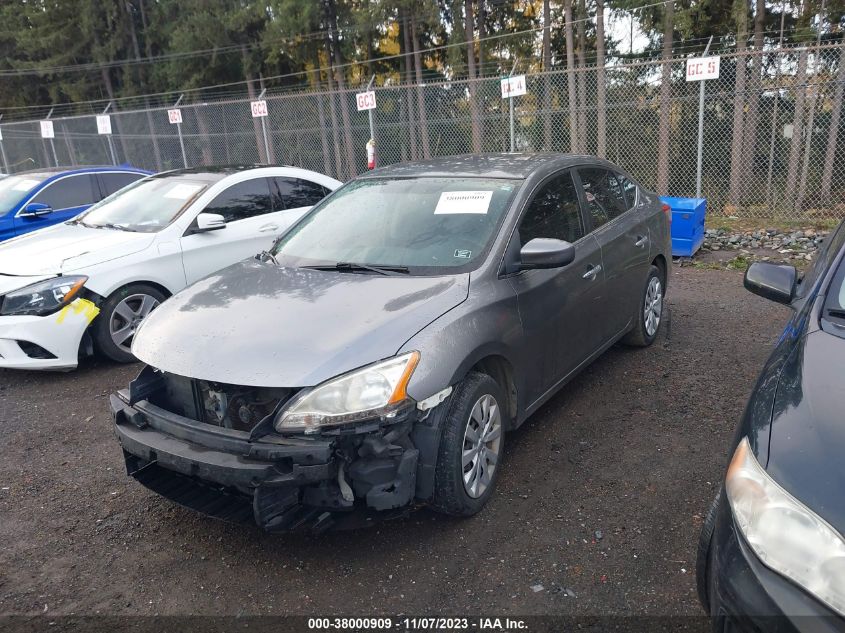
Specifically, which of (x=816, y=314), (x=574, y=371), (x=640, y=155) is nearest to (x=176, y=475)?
(x=574, y=371)

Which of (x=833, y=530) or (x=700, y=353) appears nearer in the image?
(x=833, y=530)

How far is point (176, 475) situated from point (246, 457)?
1.97 feet

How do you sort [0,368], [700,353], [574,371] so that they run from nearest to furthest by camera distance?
[574,371] < [700,353] < [0,368]

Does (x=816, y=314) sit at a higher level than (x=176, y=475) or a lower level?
higher

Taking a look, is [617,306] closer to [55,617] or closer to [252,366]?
[252,366]

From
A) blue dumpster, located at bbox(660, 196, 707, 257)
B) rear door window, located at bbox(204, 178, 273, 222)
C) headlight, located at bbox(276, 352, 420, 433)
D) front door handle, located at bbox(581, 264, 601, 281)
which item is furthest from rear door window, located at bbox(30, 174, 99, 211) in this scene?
blue dumpster, located at bbox(660, 196, 707, 257)

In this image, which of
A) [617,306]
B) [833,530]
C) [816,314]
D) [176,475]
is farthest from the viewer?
[617,306]

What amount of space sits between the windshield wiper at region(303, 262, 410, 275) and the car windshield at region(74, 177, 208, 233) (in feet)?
9.46

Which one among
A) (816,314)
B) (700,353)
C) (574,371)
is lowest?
(700,353)

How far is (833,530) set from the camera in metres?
1.70

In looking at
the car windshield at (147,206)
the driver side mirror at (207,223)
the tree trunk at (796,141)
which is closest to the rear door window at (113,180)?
the car windshield at (147,206)

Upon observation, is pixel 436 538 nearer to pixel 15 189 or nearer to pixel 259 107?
pixel 15 189

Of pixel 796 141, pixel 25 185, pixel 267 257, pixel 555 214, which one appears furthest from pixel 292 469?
pixel 796 141

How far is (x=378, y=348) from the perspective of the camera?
288 centimetres
